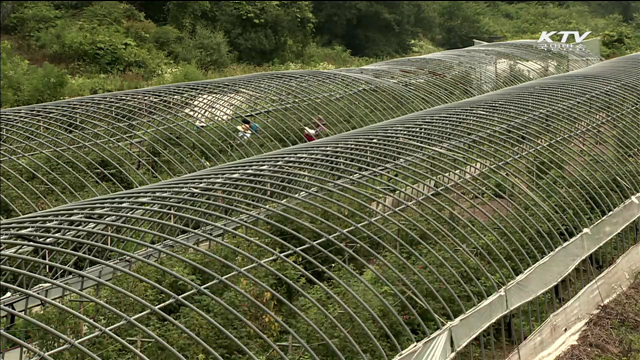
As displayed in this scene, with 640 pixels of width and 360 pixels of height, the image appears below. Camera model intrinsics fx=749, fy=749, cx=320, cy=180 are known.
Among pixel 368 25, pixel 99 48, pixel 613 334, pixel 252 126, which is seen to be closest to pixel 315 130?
pixel 252 126

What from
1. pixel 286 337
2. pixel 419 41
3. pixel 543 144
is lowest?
pixel 419 41

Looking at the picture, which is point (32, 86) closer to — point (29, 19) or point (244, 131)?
point (244, 131)

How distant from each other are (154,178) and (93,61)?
15.0 meters

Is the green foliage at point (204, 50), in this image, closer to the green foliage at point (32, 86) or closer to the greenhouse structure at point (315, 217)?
the green foliage at point (32, 86)

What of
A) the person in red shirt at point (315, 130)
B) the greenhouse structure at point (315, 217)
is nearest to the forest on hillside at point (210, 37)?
the greenhouse structure at point (315, 217)

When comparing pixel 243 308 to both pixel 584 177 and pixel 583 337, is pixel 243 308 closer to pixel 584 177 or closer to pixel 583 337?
pixel 583 337

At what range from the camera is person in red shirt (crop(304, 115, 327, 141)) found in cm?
2011

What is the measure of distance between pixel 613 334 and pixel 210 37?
2795 centimetres

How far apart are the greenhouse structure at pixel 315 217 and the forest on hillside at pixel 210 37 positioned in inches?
315

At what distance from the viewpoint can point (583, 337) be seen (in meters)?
12.1

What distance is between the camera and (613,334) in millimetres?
11953

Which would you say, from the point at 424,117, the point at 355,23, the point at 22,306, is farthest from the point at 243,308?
the point at 355,23

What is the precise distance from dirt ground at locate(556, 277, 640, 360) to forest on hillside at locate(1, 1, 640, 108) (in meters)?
19.0

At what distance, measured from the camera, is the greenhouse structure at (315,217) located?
392 inches
